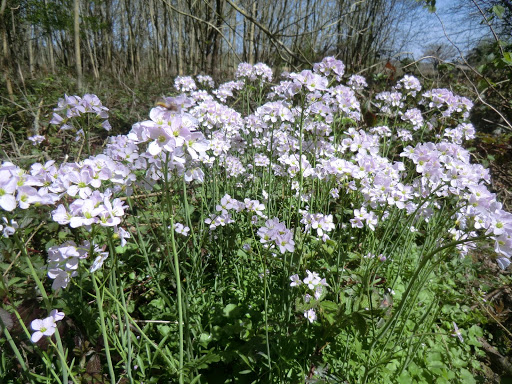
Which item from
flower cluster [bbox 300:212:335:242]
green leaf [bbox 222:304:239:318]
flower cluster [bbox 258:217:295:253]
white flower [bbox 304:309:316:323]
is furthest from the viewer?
green leaf [bbox 222:304:239:318]

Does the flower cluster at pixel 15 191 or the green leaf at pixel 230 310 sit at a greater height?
the flower cluster at pixel 15 191

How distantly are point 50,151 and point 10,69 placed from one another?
13.8ft

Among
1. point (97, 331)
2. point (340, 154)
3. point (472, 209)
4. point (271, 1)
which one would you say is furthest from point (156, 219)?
point (271, 1)

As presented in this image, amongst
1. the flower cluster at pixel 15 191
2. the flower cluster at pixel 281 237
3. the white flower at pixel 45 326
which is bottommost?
the white flower at pixel 45 326

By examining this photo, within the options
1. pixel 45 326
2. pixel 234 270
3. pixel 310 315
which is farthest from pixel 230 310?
pixel 45 326

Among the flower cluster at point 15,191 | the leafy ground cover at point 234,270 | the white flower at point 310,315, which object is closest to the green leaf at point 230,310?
the leafy ground cover at point 234,270

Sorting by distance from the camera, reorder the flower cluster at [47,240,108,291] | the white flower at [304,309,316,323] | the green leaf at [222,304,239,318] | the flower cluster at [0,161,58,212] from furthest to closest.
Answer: the green leaf at [222,304,239,318] < the white flower at [304,309,316,323] < the flower cluster at [47,240,108,291] < the flower cluster at [0,161,58,212]

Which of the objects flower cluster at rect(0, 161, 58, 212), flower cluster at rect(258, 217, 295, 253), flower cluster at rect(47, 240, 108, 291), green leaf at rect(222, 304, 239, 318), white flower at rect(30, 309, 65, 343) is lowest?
green leaf at rect(222, 304, 239, 318)

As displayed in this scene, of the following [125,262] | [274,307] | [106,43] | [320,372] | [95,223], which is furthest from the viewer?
[106,43]

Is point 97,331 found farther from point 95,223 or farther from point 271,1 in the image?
point 271,1

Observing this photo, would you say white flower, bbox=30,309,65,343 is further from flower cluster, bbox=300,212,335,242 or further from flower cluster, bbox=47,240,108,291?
flower cluster, bbox=300,212,335,242

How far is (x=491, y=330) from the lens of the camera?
8.78ft

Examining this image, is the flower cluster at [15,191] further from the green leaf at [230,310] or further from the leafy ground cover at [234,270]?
the green leaf at [230,310]

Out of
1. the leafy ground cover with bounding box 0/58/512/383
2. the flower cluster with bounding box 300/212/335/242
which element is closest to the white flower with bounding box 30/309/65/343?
the leafy ground cover with bounding box 0/58/512/383
